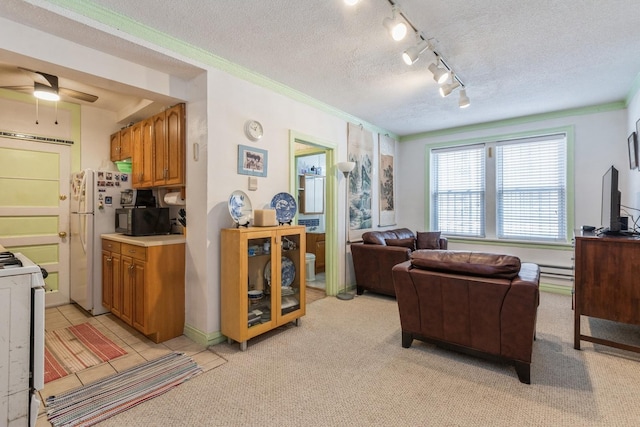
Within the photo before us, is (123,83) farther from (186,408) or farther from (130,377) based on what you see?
(186,408)

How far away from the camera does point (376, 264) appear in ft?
13.2

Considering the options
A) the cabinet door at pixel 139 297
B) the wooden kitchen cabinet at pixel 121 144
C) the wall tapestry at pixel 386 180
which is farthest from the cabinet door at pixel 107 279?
the wall tapestry at pixel 386 180

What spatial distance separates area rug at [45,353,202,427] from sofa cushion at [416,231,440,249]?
11.4 ft

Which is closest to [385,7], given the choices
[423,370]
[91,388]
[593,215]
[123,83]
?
[123,83]

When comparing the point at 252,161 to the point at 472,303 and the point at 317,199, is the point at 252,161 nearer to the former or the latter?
the point at 472,303

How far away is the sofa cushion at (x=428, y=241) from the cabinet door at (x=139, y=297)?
3.65 m

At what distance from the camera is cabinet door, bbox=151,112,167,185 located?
3.10m

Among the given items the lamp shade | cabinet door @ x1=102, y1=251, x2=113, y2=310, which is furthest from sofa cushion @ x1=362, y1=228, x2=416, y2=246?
cabinet door @ x1=102, y1=251, x2=113, y2=310

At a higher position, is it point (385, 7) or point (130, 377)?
point (385, 7)

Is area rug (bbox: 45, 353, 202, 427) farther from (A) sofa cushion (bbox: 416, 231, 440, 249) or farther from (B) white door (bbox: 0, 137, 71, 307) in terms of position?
(A) sofa cushion (bbox: 416, 231, 440, 249)

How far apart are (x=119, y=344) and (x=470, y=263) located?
3058 mm

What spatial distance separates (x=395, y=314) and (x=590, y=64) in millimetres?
3107

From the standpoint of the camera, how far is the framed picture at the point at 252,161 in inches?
114

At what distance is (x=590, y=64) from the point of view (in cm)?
284
